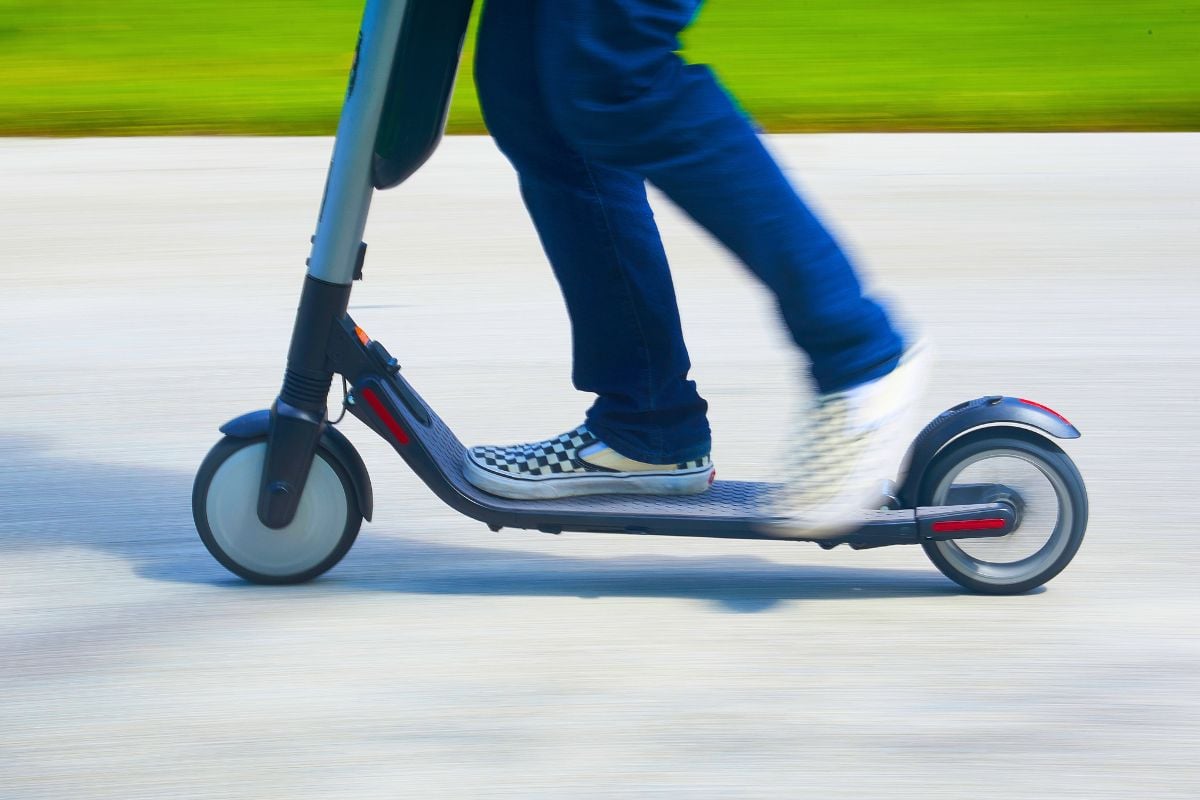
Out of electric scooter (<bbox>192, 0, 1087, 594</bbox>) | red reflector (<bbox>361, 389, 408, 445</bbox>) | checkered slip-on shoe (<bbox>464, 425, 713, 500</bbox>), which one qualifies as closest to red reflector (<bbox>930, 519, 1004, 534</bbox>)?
electric scooter (<bbox>192, 0, 1087, 594</bbox>)

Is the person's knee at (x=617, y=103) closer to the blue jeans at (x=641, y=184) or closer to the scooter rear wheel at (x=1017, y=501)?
the blue jeans at (x=641, y=184)

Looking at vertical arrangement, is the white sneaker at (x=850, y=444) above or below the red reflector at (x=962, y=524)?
above

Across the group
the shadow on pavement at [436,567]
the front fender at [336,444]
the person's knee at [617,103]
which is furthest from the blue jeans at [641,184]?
the front fender at [336,444]

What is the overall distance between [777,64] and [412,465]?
645cm

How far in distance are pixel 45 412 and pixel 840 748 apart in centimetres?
224

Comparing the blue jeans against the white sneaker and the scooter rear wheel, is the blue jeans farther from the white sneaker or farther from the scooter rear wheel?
the scooter rear wheel

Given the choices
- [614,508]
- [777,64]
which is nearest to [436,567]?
[614,508]

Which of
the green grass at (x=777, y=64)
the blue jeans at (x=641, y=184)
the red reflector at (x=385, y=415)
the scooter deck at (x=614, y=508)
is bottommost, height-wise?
the scooter deck at (x=614, y=508)

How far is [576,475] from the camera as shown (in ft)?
8.77

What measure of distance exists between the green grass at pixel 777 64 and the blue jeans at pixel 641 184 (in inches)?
176

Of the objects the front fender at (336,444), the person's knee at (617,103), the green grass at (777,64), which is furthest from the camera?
the green grass at (777,64)

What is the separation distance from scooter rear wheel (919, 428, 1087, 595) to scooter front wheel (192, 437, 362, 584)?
2.85 ft

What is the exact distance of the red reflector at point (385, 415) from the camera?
262 cm

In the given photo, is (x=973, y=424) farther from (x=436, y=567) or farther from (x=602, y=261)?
(x=436, y=567)
